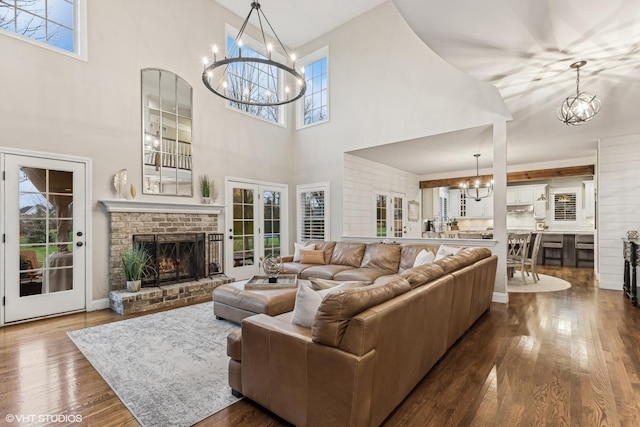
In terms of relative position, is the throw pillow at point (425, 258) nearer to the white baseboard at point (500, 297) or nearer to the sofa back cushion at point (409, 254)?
the sofa back cushion at point (409, 254)

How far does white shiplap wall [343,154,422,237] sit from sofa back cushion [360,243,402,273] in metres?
1.58

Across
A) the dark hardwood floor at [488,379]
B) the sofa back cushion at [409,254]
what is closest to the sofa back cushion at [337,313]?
the dark hardwood floor at [488,379]

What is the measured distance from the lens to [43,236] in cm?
414

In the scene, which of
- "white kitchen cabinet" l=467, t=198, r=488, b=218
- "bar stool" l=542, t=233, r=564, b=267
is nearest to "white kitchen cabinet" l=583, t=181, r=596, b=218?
"bar stool" l=542, t=233, r=564, b=267

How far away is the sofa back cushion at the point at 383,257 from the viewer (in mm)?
4953

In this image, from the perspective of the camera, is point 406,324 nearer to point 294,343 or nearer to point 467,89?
point 294,343

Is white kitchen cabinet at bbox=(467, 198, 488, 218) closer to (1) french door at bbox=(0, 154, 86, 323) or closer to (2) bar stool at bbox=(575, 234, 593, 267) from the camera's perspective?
(2) bar stool at bbox=(575, 234, 593, 267)

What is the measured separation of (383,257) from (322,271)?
0.99 metres

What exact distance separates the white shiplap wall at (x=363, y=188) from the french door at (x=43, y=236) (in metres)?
4.54

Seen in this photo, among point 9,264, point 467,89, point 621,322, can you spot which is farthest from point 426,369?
point 9,264

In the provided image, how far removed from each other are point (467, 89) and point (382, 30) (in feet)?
7.46

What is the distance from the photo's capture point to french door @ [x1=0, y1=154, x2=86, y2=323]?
391cm

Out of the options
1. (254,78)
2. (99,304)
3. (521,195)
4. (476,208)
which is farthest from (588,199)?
(99,304)

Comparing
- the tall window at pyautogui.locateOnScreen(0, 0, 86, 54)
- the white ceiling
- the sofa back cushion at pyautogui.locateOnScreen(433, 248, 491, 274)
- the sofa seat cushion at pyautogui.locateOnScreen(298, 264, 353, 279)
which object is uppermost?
the tall window at pyautogui.locateOnScreen(0, 0, 86, 54)
